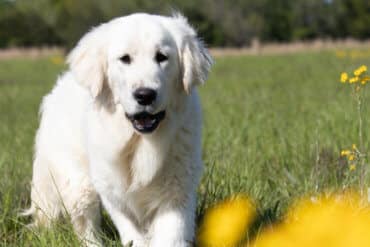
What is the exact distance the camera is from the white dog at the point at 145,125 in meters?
3.18

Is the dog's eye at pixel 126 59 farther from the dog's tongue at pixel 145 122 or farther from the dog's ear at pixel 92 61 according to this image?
the dog's tongue at pixel 145 122

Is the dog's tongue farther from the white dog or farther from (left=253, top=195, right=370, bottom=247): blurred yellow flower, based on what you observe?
(left=253, top=195, right=370, bottom=247): blurred yellow flower

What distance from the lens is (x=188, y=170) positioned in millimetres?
3322

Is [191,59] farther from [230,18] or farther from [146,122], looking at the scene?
[230,18]

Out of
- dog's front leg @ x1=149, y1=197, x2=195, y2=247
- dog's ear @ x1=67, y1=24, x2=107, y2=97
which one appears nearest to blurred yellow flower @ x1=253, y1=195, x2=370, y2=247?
dog's front leg @ x1=149, y1=197, x2=195, y2=247

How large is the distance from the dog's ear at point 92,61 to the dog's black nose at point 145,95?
0.46 metres

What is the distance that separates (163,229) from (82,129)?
1065mm

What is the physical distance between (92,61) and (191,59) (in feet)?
1.94

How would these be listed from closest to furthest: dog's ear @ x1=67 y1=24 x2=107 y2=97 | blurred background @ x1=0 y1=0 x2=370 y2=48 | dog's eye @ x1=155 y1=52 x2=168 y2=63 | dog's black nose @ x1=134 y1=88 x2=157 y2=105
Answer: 1. dog's black nose @ x1=134 y1=88 x2=157 y2=105
2. dog's eye @ x1=155 y1=52 x2=168 y2=63
3. dog's ear @ x1=67 y1=24 x2=107 y2=97
4. blurred background @ x1=0 y1=0 x2=370 y2=48

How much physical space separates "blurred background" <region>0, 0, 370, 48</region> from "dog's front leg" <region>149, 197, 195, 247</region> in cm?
4521

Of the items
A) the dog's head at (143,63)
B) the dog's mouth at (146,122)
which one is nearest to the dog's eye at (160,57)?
the dog's head at (143,63)

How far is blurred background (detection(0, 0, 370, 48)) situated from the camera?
161 ft

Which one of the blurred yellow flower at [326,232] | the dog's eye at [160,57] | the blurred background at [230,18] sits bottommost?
the blurred background at [230,18]

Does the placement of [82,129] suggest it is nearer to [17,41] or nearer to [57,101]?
[57,101]
